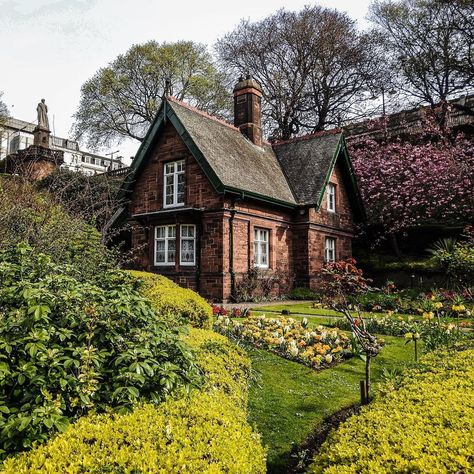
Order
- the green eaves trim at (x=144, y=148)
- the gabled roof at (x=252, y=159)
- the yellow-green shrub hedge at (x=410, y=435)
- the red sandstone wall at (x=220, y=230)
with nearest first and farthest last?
the yellow-green shrub hedge at (x=410, y=435), the red sandstone wall at (x=220, y=230), the gabled roof at (x=252, y=159), the green eaves trim at (x=144, y=148)

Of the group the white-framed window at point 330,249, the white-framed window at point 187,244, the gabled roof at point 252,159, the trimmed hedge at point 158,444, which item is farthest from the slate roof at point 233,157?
the trimmed hedge at point 158,444

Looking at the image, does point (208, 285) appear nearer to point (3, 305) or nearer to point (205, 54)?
point (3, 305)

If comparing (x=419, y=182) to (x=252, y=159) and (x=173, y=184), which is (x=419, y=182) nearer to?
(x=252, y=159)

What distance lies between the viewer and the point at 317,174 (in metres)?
18.8

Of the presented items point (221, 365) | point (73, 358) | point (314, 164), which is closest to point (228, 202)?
point (314, 164)

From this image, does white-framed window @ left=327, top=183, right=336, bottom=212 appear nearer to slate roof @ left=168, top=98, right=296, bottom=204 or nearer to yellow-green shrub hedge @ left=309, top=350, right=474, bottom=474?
slate roof @ left=168, top=98, right=296, bottom=204

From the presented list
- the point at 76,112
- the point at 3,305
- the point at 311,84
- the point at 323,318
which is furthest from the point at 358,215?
the point at 76,112

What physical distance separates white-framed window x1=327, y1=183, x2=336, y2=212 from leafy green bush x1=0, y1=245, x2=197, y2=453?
1769 cm

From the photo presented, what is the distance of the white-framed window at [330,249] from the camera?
19.4m

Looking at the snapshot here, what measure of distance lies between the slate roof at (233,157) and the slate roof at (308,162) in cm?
54

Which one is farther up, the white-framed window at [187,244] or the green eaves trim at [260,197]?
the green eaves trim at [260,197]

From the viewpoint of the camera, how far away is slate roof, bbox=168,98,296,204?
15.2 m

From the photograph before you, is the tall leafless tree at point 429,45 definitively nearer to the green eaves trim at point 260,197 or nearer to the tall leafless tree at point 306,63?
the tall leafless tree at point 306,63

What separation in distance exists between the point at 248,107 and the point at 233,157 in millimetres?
4809
